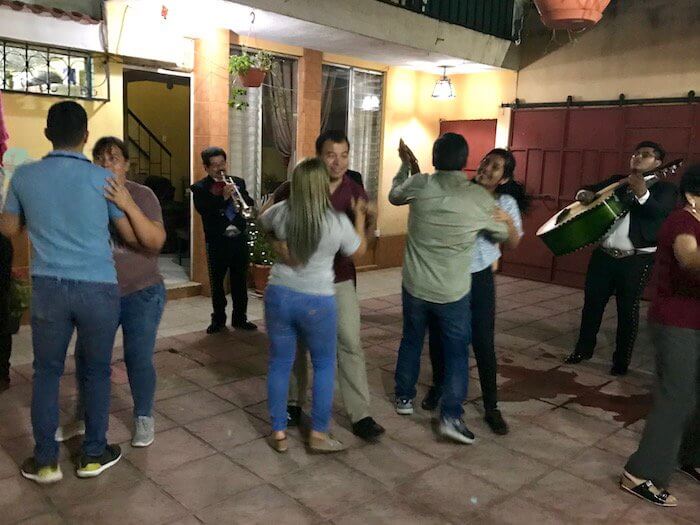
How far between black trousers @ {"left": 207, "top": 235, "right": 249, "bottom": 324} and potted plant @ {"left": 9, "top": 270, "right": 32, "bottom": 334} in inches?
55.6

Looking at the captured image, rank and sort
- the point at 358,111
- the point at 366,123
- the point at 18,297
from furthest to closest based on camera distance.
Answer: the point at 366,123, the point at 358,111, the point at 18,297

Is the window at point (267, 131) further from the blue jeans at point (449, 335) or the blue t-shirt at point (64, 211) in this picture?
the blue t-shirt at point (64, 211)

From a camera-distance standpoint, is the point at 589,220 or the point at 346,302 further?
the point at 589,220

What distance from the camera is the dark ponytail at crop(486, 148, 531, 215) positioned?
355 cm

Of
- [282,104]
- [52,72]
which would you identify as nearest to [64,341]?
[52,72]

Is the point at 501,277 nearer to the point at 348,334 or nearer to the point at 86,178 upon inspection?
the point at 348,334

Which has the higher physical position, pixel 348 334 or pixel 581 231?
pixel 581 231

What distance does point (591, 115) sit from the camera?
783 centimetres

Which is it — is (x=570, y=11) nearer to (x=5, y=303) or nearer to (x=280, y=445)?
(x=280, y=445)

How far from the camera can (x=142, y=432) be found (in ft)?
10.8

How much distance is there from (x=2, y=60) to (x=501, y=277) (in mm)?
6368

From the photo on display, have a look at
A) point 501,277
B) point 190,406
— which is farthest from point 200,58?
point 501,277

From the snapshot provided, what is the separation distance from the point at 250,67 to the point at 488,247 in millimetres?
3797

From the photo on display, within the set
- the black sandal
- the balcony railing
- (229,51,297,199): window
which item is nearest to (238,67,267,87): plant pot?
(229,51,297,199): window
